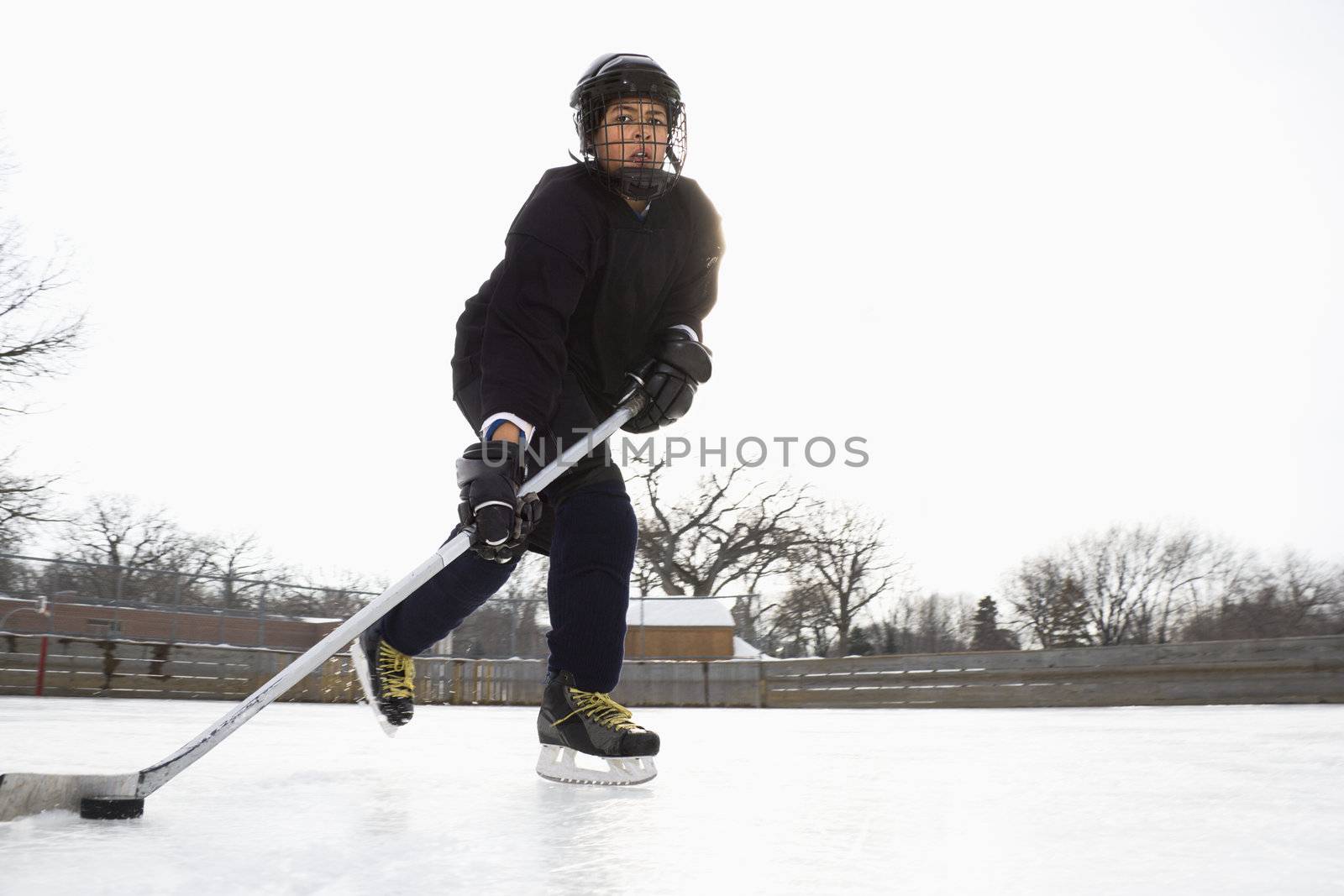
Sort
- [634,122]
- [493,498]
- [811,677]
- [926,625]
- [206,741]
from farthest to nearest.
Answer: [926,625]
[811,677]
[634,122]
[493,498]
[206,741]

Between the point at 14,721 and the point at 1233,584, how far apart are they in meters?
53.4

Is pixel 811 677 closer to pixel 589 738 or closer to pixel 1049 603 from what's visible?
pixel 589 738

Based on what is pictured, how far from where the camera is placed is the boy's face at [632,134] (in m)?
2.28

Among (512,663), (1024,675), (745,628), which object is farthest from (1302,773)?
(745,628)

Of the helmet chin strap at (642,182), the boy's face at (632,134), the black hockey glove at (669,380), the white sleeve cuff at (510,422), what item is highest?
the boy's face at (632,134)

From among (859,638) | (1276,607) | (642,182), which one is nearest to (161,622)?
(642,182)

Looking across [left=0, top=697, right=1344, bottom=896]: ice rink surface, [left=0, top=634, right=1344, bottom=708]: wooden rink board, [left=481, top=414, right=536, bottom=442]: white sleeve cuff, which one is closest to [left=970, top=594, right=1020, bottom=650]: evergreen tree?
[left=0, top=634, right=1344, bottom=708]: wooden rink board

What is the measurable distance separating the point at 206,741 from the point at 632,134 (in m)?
1.58

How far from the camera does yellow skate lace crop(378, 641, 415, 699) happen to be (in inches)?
105

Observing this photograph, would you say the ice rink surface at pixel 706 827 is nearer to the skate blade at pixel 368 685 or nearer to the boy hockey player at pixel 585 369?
the skate blade at pixel 368 685

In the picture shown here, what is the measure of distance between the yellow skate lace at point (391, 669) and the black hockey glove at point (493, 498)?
0.81m

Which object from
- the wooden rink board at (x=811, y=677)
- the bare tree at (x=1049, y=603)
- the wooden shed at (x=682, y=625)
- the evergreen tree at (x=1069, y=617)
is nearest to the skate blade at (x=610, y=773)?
the wooden rink board at (x=811, y=677)

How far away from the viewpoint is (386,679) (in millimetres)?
2668

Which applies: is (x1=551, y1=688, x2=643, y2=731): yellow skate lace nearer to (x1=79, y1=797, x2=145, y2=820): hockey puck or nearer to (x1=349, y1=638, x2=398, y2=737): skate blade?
(x1=349, y1=638, x2=398, y2=737): skate blade
